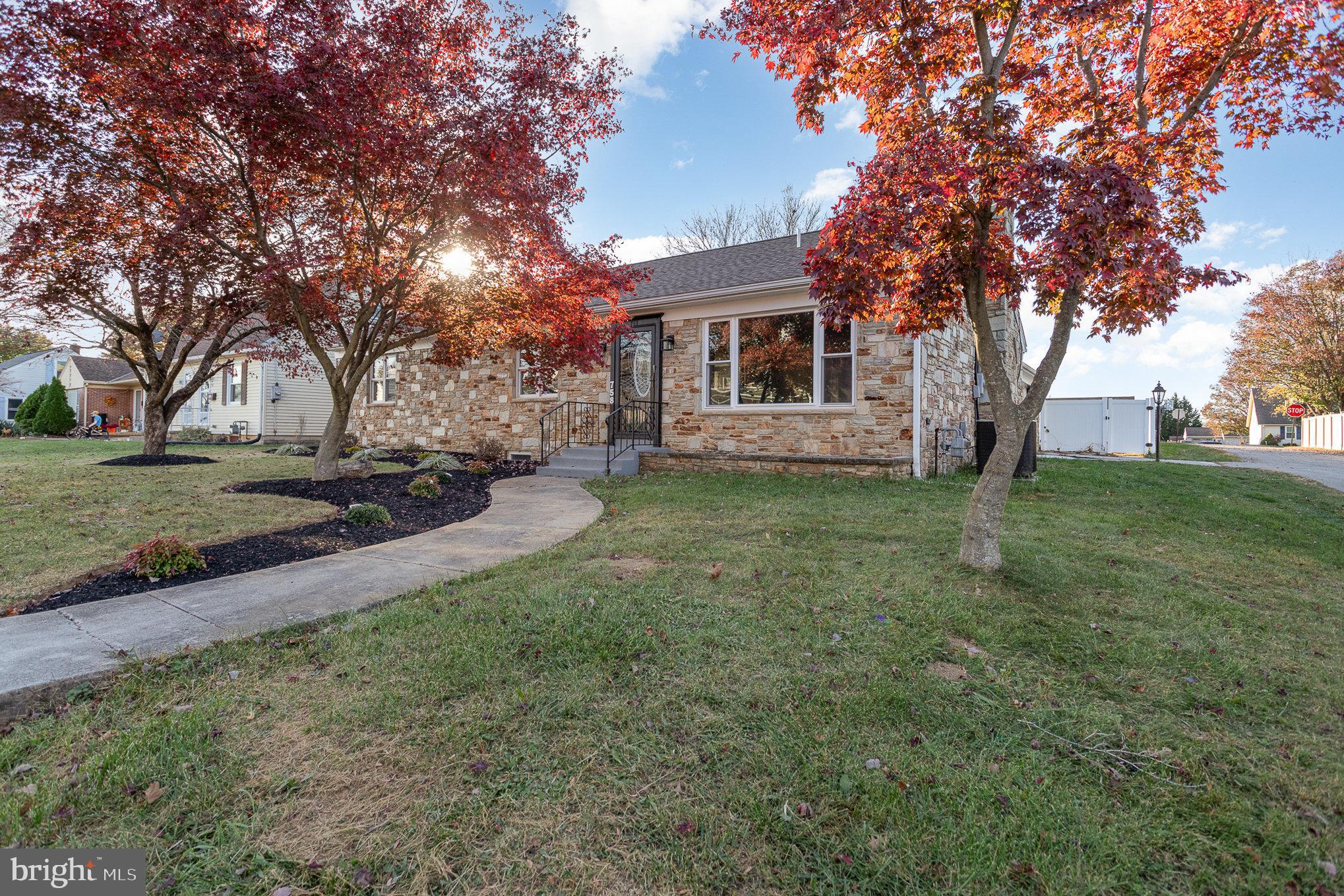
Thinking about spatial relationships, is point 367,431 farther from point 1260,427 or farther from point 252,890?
point 1260,427

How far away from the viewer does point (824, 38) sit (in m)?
4.16

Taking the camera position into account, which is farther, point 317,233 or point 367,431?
point 367,431

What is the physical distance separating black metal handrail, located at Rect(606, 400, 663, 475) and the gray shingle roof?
2032 mm

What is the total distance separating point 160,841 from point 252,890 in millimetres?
400

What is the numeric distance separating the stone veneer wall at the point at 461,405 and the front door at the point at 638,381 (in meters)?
0.42

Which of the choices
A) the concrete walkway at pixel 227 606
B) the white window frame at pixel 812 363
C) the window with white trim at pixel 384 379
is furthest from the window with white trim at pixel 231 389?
the concrete walkway at pixel 227 606

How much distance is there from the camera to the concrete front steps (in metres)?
9.78

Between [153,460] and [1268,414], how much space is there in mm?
66630

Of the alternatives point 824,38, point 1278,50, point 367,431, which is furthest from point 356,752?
point 367,431

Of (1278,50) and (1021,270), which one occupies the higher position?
(1278,50)

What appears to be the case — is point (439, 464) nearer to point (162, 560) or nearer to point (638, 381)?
point (638, 381)

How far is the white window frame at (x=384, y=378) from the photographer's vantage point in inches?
626

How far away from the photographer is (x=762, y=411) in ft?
31.7

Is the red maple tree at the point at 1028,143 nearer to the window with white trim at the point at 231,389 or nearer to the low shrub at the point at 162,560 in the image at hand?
the low shrub at the point at 162,560
